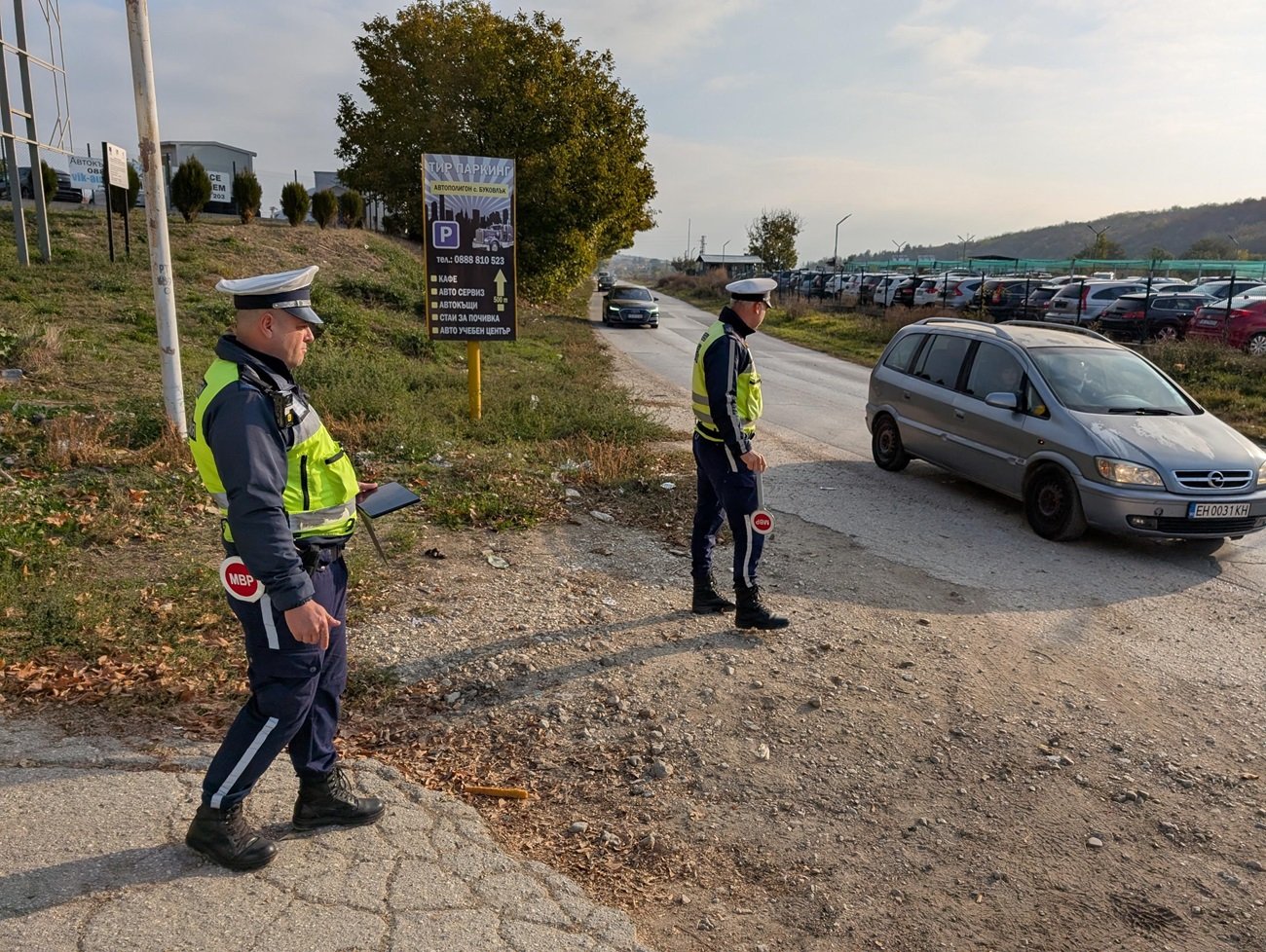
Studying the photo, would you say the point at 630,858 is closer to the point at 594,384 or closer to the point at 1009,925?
the point at 1009,925

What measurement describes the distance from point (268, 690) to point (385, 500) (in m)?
0.78

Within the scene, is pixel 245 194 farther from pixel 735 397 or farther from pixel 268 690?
pixel 268 690

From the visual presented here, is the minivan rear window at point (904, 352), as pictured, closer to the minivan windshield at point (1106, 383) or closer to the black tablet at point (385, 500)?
the minivan windshield at point (1106, 383)

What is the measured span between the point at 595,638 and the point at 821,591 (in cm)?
167

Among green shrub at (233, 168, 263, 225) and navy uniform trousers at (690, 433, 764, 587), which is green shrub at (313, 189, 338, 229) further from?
navy uniform trousers at (690, 433, 764, 587)

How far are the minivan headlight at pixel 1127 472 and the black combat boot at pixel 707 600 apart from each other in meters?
3.34

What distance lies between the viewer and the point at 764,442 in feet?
36.5

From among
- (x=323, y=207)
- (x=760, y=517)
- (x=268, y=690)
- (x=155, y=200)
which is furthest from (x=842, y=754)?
(x=323, y=207)

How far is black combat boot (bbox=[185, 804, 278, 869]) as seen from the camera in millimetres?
2877

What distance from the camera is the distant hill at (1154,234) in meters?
120

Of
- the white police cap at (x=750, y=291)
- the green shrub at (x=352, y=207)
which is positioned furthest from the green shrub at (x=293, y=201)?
the white police cap at (x=750, y=291)

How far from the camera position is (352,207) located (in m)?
33.6

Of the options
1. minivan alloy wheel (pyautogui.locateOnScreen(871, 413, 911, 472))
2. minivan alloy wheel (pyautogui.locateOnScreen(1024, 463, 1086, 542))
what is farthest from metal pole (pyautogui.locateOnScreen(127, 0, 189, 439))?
minivan alloy wheel (pyautogui.locateOnScreen(1024, 463, 1086, 542))

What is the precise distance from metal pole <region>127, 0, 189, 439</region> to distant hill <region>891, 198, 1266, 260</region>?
115035 millimetres
